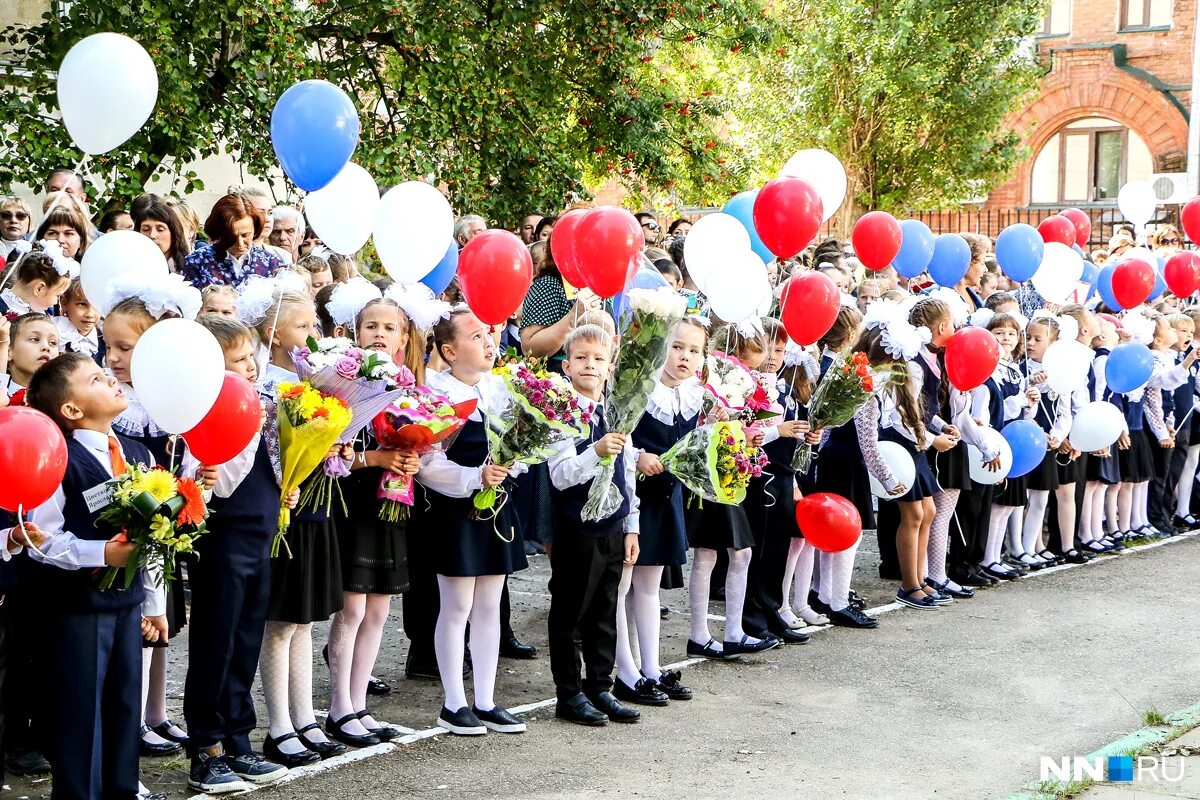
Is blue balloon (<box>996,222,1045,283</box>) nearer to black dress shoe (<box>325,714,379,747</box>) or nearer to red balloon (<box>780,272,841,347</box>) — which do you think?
red balloon (<box>780,272,841,347</box>)

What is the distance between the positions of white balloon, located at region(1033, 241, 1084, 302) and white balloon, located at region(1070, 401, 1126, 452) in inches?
33.3

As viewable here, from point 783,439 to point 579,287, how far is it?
1.31 meters

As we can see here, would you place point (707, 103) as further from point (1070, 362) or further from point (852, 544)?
point (852, 544)

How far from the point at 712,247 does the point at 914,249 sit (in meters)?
3.18

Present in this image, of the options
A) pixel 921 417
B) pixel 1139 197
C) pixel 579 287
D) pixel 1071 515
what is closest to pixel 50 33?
pixel 579 287

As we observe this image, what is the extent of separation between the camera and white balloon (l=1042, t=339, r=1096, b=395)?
8773 millimetres

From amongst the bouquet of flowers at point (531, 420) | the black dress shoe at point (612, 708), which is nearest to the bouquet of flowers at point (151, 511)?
the bouquet of flowers at point (531, 420)

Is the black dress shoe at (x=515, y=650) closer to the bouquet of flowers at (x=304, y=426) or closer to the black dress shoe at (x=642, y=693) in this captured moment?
the black dress shoe at (x=642, y=693)

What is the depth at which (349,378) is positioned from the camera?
16.1 ft

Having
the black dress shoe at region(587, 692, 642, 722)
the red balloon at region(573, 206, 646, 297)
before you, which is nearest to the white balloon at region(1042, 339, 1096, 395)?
the red balloon at region(573, 206, 646, 297)

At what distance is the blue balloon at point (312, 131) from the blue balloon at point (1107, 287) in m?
6.36

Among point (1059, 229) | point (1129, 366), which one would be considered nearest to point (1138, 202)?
point (1059, 229)

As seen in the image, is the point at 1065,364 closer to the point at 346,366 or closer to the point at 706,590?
the point at 706,590

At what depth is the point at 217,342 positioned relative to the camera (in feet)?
15.1
